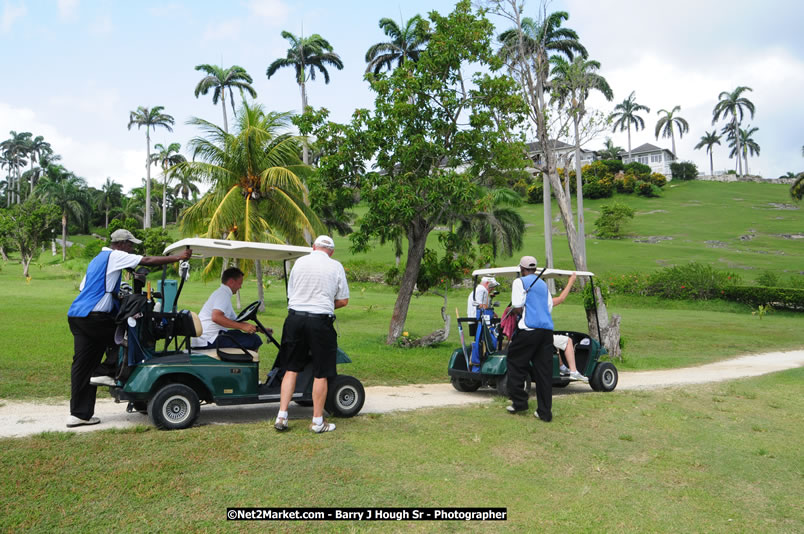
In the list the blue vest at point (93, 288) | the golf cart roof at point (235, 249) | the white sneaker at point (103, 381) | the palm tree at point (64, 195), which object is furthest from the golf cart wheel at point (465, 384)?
the palm tree at point (64, 195)

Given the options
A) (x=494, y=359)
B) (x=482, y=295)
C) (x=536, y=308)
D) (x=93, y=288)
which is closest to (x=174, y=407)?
(x=93, y=288)

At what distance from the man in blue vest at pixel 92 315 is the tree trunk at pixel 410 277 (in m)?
10.5

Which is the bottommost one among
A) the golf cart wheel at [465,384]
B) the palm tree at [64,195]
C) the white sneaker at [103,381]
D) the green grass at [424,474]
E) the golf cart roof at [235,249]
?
the golf cart wheel at [465,384]

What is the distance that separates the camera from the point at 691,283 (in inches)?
1409

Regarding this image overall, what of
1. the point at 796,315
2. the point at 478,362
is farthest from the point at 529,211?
the point at 478,362

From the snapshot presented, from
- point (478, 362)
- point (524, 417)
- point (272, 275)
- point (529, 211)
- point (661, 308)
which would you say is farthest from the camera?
point (529, 211)

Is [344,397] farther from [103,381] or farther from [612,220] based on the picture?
[612,220]

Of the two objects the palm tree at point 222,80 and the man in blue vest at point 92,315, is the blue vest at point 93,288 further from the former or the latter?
the palm tree at point 222,80

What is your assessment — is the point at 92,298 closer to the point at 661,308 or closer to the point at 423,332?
the point at 423,332

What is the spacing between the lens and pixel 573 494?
186 inches

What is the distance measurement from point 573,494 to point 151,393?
4.15 meters

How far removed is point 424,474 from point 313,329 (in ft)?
6.32

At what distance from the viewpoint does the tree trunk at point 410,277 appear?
16438mm

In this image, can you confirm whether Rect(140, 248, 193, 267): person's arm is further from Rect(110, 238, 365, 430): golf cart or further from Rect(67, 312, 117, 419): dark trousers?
Rect(67, 312, 117, 419): dark trousers
